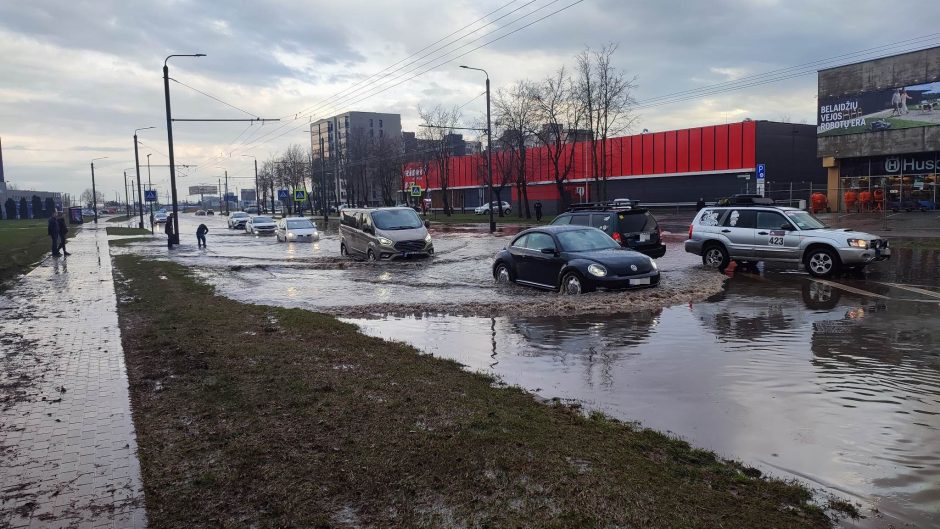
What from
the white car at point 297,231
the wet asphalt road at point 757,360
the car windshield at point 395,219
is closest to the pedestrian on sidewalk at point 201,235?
the white car at point 297,231

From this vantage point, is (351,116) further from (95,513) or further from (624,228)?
(95,513)

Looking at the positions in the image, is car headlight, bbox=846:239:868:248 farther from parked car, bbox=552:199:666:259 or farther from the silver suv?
parked car, bbox=552:199:666:259

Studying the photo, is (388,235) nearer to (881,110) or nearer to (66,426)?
(66,426)

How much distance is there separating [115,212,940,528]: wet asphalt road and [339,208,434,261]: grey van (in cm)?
518

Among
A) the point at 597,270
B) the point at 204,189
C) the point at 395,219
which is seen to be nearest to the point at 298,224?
the point at 395,219

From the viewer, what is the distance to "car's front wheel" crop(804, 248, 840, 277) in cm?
1530

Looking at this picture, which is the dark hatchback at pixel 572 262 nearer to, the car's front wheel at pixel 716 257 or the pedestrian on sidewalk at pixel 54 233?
the car's front wheel at pixel 716 257

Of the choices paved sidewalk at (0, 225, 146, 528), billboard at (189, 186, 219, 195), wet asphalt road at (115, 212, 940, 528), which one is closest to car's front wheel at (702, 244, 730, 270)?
wet asphalt road at (115, 212, 940, 528)

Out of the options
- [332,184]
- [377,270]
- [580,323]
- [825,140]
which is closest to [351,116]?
[332,184]

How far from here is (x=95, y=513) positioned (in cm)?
407

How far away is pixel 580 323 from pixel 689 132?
49.3 m

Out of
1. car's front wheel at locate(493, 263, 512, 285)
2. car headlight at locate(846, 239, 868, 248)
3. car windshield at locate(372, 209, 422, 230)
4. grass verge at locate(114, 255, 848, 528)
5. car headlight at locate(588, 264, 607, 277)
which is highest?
car windshield at locate(372, 209, 422, 230)

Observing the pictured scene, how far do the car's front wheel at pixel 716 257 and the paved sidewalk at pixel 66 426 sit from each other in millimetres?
13989

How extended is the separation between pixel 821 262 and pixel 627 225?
4.51 meters
